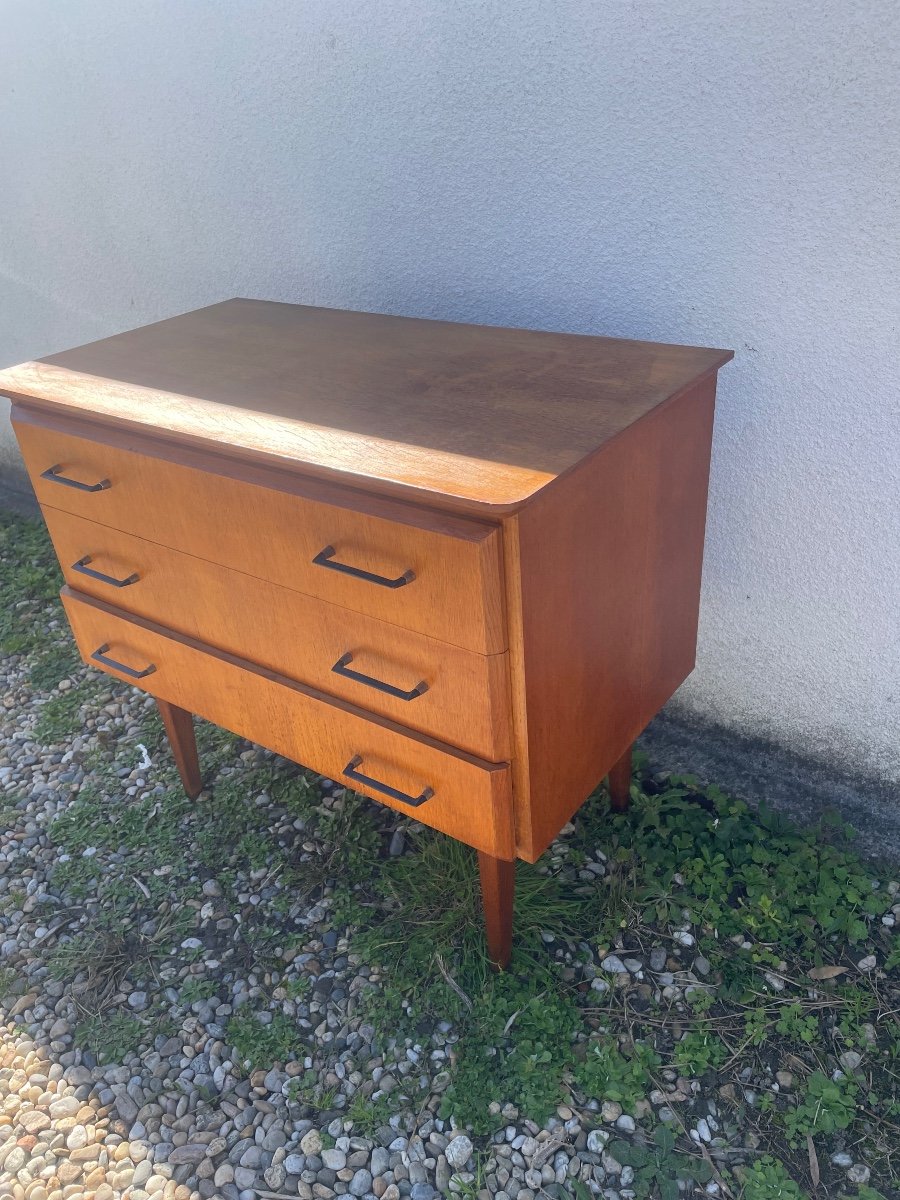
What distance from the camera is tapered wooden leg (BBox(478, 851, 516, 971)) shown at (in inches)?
64.2

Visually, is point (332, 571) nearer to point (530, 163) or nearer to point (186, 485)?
point (186, 485)

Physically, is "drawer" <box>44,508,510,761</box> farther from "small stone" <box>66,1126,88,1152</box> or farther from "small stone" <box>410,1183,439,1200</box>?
"small stone" <box>66,1126,88,1152</box>

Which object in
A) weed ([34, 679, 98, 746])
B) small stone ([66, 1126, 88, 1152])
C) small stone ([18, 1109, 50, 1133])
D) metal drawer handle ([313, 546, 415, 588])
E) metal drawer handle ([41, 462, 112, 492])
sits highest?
metal drawer handle ([313, 546, 415, 588])

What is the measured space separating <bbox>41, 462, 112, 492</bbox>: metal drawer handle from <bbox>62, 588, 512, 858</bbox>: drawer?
0.94 feet

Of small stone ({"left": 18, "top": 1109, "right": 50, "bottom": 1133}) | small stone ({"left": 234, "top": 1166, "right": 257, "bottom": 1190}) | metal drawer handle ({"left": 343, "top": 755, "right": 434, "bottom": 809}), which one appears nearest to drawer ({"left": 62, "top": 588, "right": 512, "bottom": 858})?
metal drawer handle ({"left": 343, "top": 755, "right": 434, "bottom": 809})

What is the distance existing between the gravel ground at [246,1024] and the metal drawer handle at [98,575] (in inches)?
→ 26.0

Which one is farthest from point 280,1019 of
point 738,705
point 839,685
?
point 839,685

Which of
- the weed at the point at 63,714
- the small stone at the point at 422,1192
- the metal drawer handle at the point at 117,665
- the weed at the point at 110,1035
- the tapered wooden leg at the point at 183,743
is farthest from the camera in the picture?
the weed at the point at 63,714

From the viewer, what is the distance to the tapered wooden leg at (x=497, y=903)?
1.63 m

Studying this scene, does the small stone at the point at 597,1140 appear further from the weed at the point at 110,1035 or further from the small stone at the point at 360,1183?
the weed at the point at 110,1035

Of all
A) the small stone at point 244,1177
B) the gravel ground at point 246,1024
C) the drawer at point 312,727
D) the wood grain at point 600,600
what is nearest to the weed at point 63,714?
the gravel ground at point 246,1024

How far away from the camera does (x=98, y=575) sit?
1819 mm

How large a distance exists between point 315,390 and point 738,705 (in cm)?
115

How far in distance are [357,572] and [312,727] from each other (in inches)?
16.5
